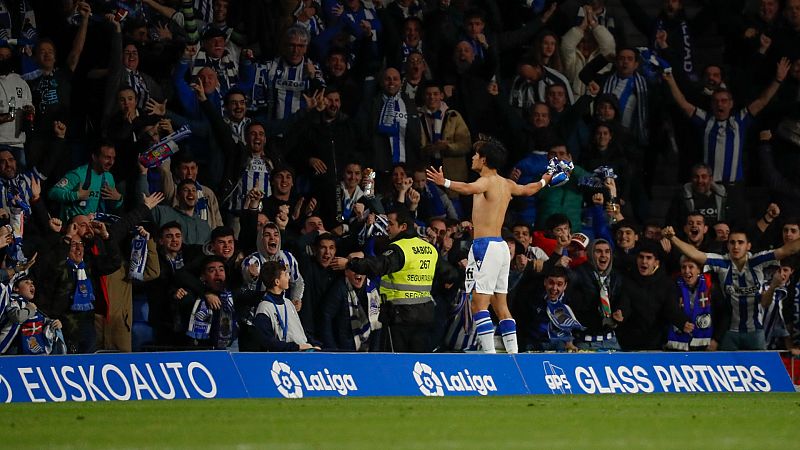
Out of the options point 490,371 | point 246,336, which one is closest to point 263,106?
point 246,336

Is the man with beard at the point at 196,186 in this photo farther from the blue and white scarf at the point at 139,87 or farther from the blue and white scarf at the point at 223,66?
the blue and white scarf at the point at 223,66

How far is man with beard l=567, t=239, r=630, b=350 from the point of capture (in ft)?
53.9

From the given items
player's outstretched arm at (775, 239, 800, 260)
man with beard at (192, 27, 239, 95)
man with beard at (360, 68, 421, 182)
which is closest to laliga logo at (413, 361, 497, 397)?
man with beard at (360, 68, 421, 182)

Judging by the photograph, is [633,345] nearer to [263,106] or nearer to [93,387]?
[263,106]

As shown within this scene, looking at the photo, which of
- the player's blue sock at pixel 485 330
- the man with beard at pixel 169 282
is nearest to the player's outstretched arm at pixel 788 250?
the player's blue sock at pixel 485 330

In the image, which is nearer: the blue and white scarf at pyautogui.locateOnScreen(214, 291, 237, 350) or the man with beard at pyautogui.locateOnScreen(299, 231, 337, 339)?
the blue and white scarf at pyautogui.locateOnScreen(214, 291, 237, 350)

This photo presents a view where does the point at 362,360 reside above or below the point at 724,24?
below

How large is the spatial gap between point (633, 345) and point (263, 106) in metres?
5.81

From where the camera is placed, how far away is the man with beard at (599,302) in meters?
16.4

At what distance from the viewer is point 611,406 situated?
1195 centimetres

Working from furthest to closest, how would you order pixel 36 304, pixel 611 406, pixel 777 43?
pixel 777 43
pixel 36 304
pixel 611 406

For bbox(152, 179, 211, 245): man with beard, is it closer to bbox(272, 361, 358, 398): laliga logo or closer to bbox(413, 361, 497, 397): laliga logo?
bbox(272, 361, 358, 398): laliga logo

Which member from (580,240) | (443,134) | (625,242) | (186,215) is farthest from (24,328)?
(625,242)

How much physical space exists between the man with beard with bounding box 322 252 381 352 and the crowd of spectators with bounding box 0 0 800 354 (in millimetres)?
27
